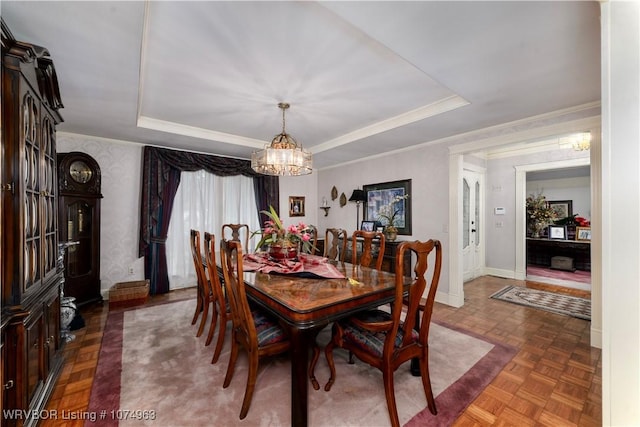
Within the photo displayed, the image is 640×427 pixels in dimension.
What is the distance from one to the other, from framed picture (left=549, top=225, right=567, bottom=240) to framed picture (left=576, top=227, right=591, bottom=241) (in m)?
0.20

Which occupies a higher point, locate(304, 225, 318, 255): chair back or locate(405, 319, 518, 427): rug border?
locate(304, 225, 318, 255): chair back

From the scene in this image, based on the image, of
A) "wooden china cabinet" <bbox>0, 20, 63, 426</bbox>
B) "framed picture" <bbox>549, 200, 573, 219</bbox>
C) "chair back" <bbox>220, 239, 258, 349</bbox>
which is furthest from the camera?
"framed picture" <bbox>549, 200, 573, 219</bbox>

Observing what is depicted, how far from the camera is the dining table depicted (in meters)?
1.45

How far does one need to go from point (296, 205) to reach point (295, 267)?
140 inches

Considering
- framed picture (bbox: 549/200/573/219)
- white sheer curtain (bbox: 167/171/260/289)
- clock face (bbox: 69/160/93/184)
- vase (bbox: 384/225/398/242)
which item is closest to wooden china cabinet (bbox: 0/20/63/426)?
clock face (bbox: 69/160/93/184)

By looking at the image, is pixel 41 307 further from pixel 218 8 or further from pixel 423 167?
pixel 423 167

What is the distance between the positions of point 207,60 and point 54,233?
1.82m

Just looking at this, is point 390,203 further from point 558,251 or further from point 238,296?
point 558,251

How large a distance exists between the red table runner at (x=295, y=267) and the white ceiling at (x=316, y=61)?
1.62m

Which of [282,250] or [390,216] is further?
[390,216]

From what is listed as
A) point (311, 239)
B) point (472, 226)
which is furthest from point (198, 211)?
point (472, 226)

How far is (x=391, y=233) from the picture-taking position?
4164 millimetres

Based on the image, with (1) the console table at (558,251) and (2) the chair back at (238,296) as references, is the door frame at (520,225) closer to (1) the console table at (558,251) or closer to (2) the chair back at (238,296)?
(1) the console table at (558,251)

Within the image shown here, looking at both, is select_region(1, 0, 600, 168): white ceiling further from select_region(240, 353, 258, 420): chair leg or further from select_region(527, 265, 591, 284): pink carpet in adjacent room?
select_region(527, 265, 591, 284): pink carpet in adjacent room
